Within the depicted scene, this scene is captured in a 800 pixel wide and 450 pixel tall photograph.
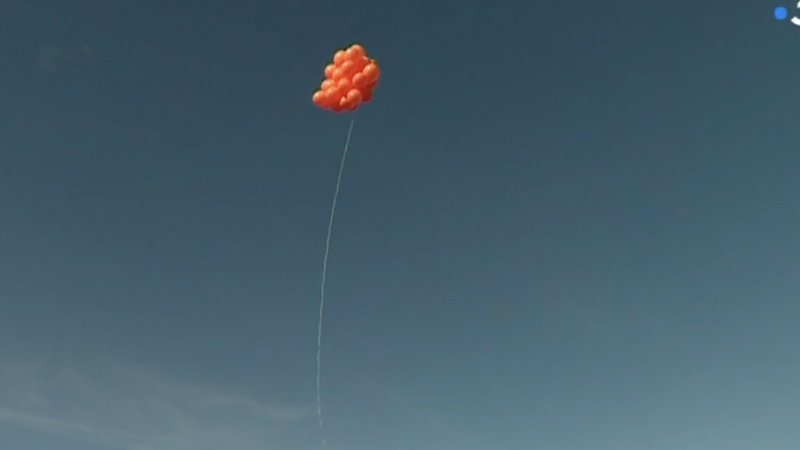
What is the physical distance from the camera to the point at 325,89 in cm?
3788

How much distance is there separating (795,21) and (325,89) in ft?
75.4

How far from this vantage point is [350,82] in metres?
37.2

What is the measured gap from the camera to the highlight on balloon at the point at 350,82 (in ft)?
121

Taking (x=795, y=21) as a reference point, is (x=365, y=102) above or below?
below

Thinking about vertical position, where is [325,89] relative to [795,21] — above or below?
below

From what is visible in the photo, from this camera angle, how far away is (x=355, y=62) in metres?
37.1

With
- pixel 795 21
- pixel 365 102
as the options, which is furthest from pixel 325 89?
Result: pixel 795 21

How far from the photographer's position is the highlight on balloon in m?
36.8

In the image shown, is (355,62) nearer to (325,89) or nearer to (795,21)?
(325,89)

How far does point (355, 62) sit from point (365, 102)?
2.02 m

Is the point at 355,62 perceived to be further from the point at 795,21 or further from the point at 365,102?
the point at 795,21
